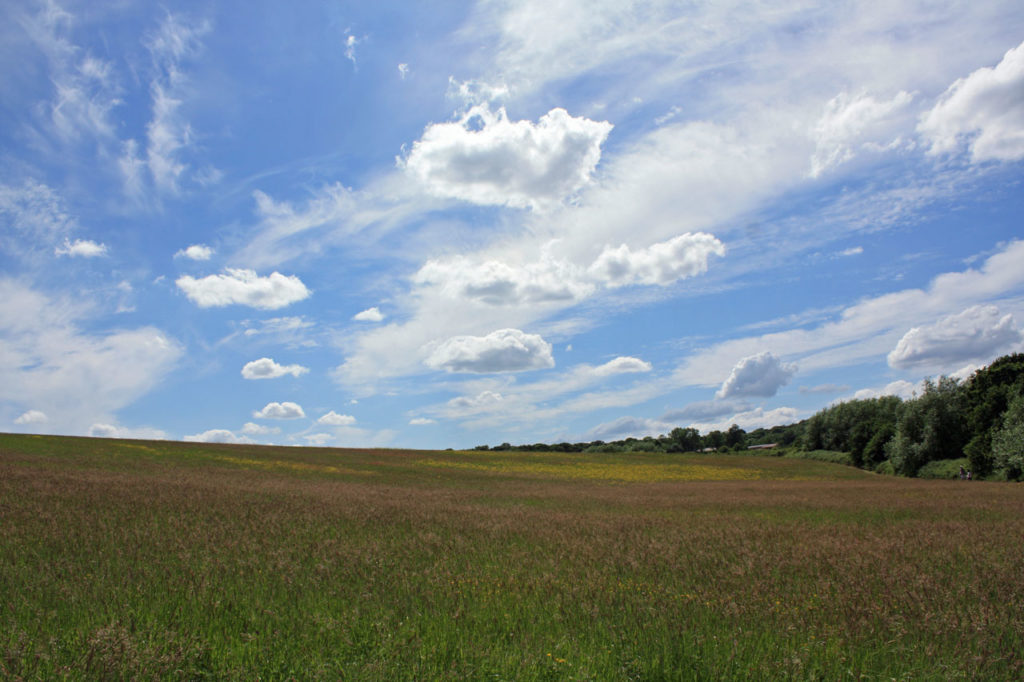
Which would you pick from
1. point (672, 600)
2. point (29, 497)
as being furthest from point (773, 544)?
point (29, 497)

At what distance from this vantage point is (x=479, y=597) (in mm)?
6453

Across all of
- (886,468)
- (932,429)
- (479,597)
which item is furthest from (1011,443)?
(479,597)

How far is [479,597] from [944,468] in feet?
221

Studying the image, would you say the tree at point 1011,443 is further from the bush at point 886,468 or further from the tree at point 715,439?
the tree at point 715,439

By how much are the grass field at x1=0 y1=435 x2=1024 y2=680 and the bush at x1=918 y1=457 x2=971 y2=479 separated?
5391 centimetres

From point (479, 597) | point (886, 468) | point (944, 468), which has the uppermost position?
point (479, 597)

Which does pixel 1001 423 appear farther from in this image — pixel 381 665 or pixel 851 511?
pixel 381 665

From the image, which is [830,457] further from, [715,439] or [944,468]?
[715,439]

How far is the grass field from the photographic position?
14.7 feet

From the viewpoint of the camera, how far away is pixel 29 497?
12.1 m

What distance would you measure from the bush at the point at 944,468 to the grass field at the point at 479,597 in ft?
177

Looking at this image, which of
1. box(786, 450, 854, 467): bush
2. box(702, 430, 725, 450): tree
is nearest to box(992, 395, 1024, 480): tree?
box(786, 450, 854, 467): bush

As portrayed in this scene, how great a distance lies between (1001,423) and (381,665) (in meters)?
64.9

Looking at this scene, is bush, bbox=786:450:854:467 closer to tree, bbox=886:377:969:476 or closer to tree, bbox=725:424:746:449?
tree, bbox=886:377:969:476
